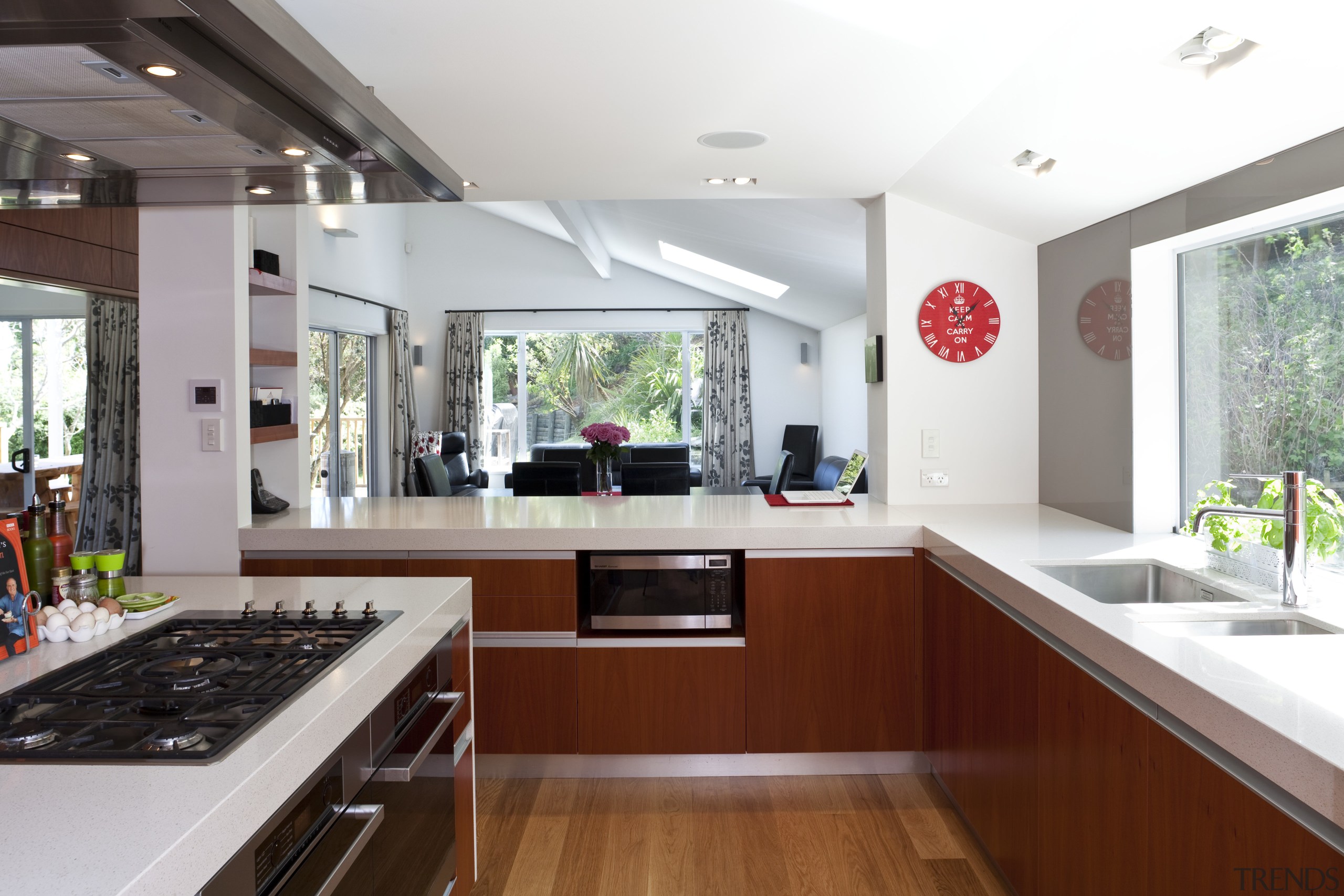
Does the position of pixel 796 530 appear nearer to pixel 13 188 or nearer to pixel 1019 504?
pixel 1019 504

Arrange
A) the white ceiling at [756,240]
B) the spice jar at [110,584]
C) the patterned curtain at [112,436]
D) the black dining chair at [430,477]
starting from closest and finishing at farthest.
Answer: the spice jar at [110,584] → the patterned curtain at [112,436] → the white ceiling at [756,240] → the black dining chair at [430,477]

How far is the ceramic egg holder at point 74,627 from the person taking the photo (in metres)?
1.55

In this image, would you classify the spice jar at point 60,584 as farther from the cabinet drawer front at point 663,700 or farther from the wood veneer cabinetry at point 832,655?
the wood veneer cabinetry at point 832,655

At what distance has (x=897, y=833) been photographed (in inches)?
100

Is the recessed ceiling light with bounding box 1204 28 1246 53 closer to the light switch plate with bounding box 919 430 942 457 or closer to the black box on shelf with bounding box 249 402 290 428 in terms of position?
the light switch plate with bounding box 919 430 942 457

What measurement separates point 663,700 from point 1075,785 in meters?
1.44

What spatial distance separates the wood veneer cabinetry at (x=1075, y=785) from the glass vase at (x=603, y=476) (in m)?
2.53

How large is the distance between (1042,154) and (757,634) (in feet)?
5.49

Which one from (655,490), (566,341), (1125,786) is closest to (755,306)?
(566,341)

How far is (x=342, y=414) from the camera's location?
793 centimetres

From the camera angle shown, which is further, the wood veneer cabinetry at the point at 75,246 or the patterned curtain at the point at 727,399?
the patterned curtain at the point at 727,399

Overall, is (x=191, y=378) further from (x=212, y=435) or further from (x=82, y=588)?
(x=82, y=588)

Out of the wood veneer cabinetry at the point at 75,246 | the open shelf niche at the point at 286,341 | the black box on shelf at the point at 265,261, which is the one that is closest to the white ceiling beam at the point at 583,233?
the open shelf niche at the point at 286,341

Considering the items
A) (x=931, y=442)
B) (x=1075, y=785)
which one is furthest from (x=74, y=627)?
(x=931, y=442)
